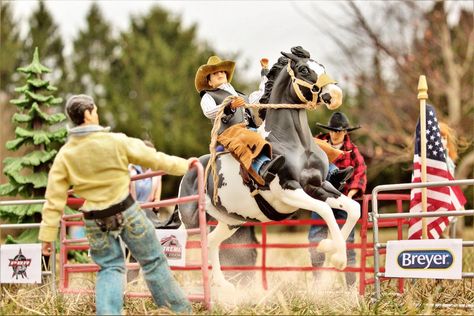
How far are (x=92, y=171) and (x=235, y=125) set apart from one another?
170 cm

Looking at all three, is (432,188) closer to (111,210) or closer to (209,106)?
(209,106)

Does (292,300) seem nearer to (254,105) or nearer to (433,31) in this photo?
(254,105)

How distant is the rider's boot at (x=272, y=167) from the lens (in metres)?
5.99

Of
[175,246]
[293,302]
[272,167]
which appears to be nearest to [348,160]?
[272,167]

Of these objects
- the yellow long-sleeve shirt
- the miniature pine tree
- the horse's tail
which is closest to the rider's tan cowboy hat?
the horse's tail

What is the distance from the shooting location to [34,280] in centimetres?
722

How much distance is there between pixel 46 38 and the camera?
31.2m

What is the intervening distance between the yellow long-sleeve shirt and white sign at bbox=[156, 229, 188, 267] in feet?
2.79

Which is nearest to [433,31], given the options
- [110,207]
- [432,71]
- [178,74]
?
[432,71]

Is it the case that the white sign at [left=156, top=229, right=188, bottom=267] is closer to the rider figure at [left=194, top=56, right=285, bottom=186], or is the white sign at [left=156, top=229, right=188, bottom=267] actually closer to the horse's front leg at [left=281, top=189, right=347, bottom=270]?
the rider figure at [left=194, top=56, right=285, bottom=186]

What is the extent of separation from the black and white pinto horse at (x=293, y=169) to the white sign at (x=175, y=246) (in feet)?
2.26

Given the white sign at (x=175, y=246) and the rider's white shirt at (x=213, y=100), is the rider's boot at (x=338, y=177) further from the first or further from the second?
the white sign at (x=175, y=246)

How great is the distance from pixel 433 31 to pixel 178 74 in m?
10.9

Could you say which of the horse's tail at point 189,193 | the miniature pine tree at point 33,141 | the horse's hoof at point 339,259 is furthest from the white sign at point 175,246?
the miniature pine tree at point 33,141
